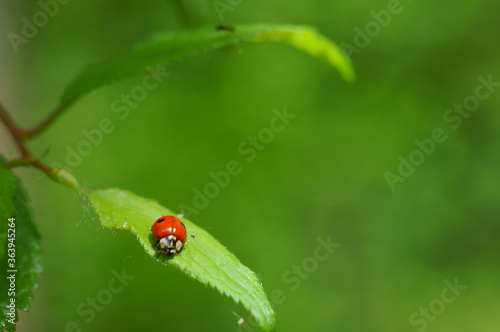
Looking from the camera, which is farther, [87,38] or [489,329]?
[87,38]

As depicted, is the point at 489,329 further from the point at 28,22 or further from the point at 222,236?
the point at 28,22

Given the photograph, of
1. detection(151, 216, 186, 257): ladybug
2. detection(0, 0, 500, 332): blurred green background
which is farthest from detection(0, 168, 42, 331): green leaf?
detection(0, 0, 500, 332): blurred green background

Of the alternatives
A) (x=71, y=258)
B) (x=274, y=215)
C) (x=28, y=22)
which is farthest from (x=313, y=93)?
(x=28, y=22)

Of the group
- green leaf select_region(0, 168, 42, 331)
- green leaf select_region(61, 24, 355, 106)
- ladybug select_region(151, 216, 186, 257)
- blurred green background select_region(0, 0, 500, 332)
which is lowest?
blurred green background select_region(0, 0, 500, 332)

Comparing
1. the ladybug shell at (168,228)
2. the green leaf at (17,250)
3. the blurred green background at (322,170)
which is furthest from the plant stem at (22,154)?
the blurred green background at (322,170)

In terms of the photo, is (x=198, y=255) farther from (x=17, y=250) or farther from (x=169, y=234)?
(x=17, y=250)

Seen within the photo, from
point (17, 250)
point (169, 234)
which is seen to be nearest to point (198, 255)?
point (169, 234)

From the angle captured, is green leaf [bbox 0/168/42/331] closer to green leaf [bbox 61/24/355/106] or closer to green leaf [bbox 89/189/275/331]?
green leaf [bbox 89/189/275/331]

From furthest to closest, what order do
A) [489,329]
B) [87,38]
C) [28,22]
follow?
[28,22]
[87,38]
[489,329]
